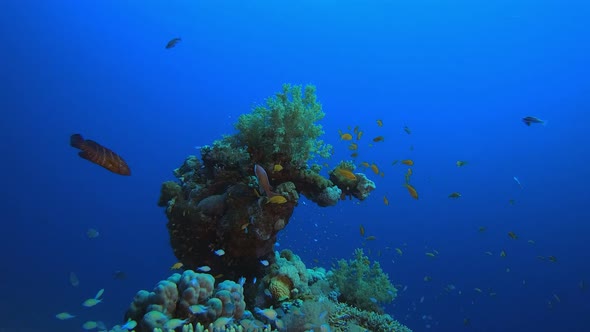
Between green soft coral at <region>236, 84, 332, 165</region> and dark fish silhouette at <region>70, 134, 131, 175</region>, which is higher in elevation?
green soft coral at <region>236, 84, 332, 165</region>

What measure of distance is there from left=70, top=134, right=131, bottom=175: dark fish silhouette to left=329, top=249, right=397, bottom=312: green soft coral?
6.01 metres

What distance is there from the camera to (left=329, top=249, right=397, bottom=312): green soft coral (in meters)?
8.23

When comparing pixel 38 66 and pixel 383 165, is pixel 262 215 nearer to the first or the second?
pixel 383 165

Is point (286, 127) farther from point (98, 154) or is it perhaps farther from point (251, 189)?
point (98, 154)

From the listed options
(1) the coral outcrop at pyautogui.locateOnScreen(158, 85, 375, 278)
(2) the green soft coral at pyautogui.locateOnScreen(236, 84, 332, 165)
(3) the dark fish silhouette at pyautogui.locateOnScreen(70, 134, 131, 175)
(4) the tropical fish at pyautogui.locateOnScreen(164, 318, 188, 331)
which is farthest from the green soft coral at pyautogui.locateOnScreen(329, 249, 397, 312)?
(3) the dark fish silhouette at pyautogui.locateOnScreen(70, 134, 131, 175)

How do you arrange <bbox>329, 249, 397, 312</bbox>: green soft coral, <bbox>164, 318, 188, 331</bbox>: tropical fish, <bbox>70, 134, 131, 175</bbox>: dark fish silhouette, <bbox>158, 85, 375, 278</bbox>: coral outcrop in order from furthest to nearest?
<bbox>329, 249, 397, 312</bbox>: green soft coral < <bbox>158, 85, 375, 278</bbox>: coral outcrop < <bbox>164, 318, 188, 331</bbox>: tropical fish < <bbox>70, 134, 131, 175</bbox>: dark fish silhouette

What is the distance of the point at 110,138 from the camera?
88.5 m

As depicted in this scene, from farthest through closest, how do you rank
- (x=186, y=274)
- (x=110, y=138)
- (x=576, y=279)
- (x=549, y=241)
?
1. (x=110, y=138)
2. (x=549, y=241)
3. (x=576, y=279)
4. (x=186, y=274)

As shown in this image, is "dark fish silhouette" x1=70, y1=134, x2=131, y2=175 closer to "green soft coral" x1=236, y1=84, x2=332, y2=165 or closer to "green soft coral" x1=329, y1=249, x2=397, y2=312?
"green soft coral" x1=236, y1=84, x2=332, y2=165

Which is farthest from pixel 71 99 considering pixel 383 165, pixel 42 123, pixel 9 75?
pixel 383 165

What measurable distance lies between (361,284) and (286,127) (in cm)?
415

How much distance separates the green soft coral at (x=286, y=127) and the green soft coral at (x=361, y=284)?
9.91 ft

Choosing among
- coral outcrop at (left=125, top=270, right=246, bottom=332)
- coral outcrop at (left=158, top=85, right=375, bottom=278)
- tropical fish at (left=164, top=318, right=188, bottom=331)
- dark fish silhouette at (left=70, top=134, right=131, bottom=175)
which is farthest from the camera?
coral outcrop at (left=158, top=85, right=375, bottom=278)

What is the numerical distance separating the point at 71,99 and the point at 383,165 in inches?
2899
